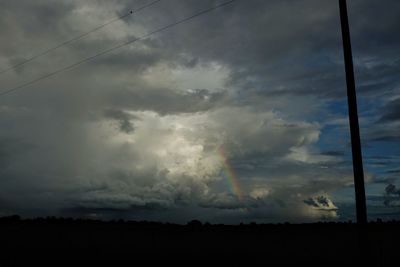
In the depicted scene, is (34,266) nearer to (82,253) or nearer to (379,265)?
(82,253)

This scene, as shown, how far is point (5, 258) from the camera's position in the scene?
27.9 metres

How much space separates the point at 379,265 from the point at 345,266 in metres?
1.99

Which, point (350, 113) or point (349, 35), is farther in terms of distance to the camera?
point (349, 35)

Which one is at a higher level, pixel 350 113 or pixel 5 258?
pixel 350 113

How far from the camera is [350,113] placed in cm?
1387

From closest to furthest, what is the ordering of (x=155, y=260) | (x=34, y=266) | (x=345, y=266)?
(x=34, y=266) < (x=345, y=266) < (x=155, y=260)

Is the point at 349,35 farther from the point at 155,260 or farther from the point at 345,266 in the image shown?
the point at 155,260

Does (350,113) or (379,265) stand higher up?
(350,113)

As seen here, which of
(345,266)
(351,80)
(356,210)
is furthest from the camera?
(345,266)

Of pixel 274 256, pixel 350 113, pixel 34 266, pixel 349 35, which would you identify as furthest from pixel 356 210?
pixel 274 256

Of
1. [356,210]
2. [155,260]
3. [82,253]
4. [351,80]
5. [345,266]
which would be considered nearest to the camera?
[356,210]

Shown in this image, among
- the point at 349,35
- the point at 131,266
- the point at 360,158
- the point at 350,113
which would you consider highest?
the point at 349,35

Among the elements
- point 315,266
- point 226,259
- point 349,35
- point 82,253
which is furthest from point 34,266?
point 349,35

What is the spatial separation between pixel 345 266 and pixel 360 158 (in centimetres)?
1521
